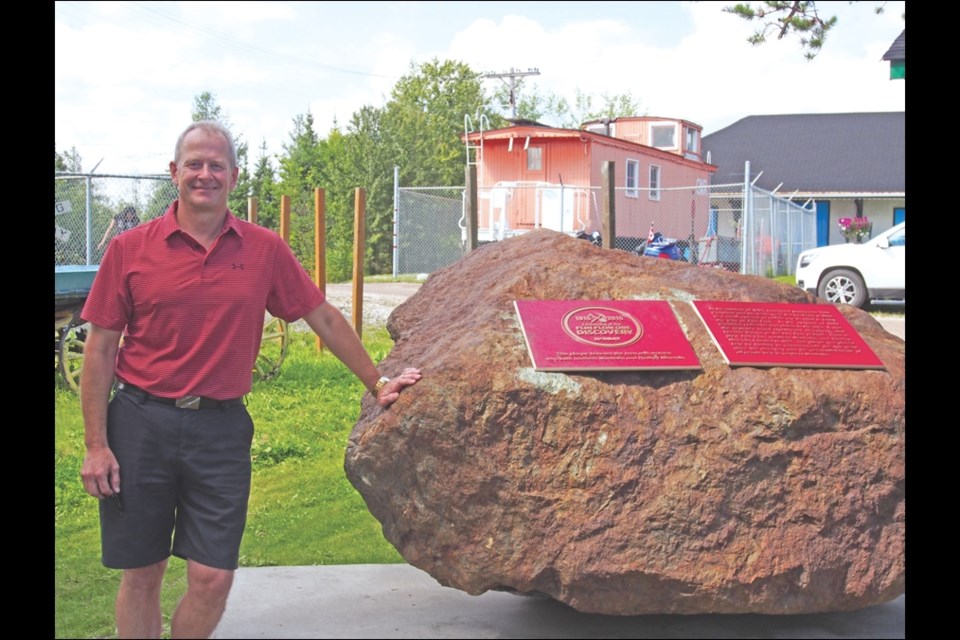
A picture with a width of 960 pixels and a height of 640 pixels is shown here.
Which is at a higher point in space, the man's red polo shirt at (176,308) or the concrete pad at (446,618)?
the man's red polo shirt at (176,308)

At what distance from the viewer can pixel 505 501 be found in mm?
4102

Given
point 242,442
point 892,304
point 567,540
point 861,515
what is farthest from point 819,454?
point 892,304

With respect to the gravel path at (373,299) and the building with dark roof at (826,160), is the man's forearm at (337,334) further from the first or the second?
the building with dark roof at (826,160)

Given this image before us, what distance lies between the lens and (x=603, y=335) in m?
4.38

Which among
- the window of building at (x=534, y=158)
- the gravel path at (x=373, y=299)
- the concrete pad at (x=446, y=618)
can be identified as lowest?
the concrete pad at (x=446, y=618)

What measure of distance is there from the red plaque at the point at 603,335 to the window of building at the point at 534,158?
56.0 feet

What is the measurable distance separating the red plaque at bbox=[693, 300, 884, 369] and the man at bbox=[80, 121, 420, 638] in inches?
80.8

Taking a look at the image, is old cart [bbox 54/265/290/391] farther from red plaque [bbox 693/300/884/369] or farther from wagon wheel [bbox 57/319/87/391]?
red plaque [bbox 693/300/884/369]

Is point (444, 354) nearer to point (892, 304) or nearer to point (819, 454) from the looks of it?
point (819, 454)

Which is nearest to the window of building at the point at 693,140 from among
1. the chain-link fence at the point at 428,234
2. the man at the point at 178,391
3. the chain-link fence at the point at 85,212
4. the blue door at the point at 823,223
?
the blue door at the point at 823,223

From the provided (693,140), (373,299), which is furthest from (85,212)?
(693,140)

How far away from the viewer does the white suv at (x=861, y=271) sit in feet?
51.9

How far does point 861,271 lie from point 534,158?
7751mm
